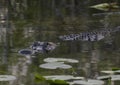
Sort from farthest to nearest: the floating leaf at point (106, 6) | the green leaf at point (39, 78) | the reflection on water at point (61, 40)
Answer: the floating leaf at point (106, 6)
the reflection on water at point (61, 40)
the green leaf at point (39, 78)

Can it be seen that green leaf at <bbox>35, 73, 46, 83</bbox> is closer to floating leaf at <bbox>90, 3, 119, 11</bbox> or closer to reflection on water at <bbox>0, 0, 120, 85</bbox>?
reflection on water at <bbox>0, 0, 120, 85</bbox>

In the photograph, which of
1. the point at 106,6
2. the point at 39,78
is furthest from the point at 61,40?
the point at 106,6

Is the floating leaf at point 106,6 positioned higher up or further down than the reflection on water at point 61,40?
higher up

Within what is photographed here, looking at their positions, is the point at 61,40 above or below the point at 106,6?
below

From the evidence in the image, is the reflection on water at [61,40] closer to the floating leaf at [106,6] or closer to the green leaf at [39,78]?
the green leaf at [39,78]

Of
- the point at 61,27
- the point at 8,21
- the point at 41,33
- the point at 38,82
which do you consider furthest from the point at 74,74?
the point at 8,21

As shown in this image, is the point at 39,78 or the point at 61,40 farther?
the point at 61,40

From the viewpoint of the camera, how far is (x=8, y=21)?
6.07 metres

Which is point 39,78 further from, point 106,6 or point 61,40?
point 106,6

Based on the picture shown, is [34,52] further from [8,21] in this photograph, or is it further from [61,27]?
[8,21]

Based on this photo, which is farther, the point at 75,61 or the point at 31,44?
the point at 31,44

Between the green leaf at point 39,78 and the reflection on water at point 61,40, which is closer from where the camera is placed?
the green leaf at point 39,78

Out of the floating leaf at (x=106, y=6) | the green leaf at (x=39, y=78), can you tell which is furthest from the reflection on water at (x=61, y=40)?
the floating leaf at (x=106, y=6)

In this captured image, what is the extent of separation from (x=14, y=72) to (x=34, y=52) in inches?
27.3
